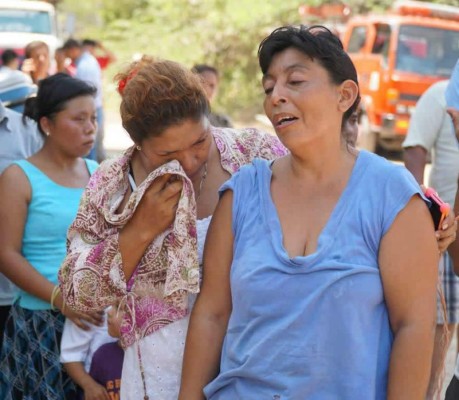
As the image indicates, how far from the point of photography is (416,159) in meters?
5.62

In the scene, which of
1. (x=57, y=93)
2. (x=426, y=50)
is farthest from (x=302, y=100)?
(x=426, y=50)

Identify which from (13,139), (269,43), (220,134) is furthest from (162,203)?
(13,139)

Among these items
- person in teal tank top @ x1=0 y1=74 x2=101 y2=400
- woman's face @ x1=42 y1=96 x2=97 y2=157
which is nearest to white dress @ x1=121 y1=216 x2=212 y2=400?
Result: person in teal tank top @ x1=0 y1=74 x2=101 y2=400

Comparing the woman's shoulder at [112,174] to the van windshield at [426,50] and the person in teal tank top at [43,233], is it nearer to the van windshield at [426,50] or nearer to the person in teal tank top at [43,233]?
the person in teal tank top at [43,233]

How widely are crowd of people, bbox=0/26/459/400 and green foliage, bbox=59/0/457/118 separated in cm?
2208

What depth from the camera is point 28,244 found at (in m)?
4.08

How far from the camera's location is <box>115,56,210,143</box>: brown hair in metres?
2.81

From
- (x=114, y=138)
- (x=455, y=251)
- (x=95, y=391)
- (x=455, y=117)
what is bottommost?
(x=114, y=138)

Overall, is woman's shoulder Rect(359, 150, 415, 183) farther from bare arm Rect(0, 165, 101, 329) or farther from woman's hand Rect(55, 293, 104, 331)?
bare arm Rect(0, 165, 101, 329)

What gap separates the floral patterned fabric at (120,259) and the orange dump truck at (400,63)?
14.0 meters

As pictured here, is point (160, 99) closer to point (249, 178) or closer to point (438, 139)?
point (249, 178)

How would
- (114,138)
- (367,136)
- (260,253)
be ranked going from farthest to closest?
(114,138)
(367,136)
(260,253)

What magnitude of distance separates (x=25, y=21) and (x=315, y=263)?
18591 millimetres

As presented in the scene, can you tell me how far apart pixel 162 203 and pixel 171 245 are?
131mm
